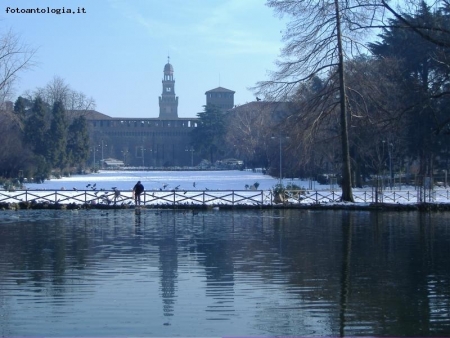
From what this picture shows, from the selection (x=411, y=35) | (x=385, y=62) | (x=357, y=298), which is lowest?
(x=357, y=298)

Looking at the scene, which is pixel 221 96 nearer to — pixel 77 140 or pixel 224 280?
pixel 77 140

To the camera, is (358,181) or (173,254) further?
(358,181)

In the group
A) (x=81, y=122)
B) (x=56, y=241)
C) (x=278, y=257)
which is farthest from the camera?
(x=81, y=122)

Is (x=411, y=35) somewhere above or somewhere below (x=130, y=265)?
above

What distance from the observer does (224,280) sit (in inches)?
491

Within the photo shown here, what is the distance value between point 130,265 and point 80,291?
115 inches

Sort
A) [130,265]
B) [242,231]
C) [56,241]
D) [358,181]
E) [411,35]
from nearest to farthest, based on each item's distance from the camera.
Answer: [130,265]
[56,241]
[242,231]
[411,35]
[358,181]

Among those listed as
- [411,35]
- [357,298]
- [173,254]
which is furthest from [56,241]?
[411,35]

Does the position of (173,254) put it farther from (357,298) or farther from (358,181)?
(358,181)

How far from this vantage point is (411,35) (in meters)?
42.1

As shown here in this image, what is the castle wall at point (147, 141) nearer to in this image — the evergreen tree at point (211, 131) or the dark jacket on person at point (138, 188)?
the evergreen tree at point (211, 131)

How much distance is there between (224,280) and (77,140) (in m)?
71.3

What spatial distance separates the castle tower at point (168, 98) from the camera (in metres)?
173

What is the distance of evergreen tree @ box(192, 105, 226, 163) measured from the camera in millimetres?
111438
